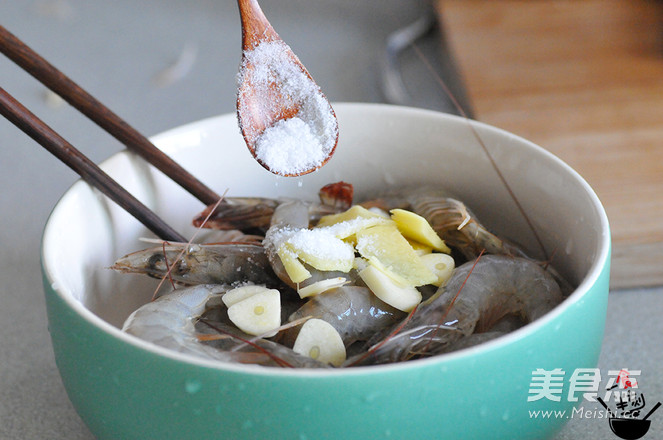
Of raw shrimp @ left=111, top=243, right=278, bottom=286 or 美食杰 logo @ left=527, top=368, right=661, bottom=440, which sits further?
raw shrimp @ left=111, top=243, right=278, bottom=286

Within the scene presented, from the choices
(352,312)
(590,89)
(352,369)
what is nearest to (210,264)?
(352,312)

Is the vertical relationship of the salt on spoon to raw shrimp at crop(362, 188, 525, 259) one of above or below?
above

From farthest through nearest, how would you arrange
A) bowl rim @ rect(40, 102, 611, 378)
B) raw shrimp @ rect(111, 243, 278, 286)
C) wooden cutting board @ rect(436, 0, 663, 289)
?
1. wooden cutting board @ rect(436, 0, 663, 289)
2. raw shrimp @ rect(111, 243, 278, 286)
3. bowl rim @ rect(40, 102, 611, 378)

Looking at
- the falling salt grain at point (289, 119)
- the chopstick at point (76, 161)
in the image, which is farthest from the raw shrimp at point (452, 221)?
the chopstick at point (76, 161)

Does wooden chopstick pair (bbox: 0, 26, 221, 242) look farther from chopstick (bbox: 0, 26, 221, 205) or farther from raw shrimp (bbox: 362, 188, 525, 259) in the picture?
raw shrimp (bbox: 362, 188, 525, 259)

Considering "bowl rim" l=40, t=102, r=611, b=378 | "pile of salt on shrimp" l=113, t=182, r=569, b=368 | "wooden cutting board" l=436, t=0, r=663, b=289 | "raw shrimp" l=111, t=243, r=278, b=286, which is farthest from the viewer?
"wooden cutting board" l=436, t=0, r=663, b=289

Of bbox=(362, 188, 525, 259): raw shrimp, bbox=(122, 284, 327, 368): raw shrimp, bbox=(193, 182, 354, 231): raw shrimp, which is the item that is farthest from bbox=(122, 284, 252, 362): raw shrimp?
bbox=(362, 188, 525, 259): raw shrimp

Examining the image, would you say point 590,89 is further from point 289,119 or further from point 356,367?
point 356,367

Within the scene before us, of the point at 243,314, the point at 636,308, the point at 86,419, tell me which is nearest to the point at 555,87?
the point at 636,308
